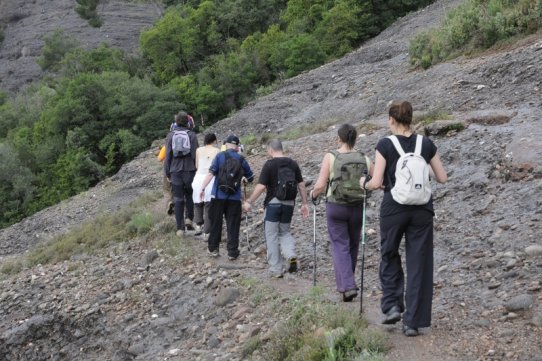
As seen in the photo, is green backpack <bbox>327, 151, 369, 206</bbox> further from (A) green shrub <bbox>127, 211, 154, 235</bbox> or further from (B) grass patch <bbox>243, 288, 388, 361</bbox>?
(A) green shrub <bbox>127, 211, 154, 235</bbox>

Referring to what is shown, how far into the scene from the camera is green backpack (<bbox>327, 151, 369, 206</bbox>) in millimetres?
6707

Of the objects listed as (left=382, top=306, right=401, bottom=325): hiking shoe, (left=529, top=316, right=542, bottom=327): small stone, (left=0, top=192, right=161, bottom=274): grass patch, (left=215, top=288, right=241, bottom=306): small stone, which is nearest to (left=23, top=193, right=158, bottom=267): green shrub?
(left=0, top=192, right=161, bottom=274): grass patch

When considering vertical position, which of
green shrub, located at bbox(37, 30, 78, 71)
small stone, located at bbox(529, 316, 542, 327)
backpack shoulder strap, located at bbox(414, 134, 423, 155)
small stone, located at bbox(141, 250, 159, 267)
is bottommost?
small stone, located at bbox(141, 250, 159, 267)

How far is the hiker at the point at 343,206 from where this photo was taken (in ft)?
22.1

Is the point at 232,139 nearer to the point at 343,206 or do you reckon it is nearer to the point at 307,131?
the point at 343,206

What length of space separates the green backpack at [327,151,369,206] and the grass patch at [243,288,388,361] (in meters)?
1.07

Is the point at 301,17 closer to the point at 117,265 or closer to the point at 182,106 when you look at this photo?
the point at 182,106

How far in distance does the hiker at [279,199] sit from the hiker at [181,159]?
2263mm

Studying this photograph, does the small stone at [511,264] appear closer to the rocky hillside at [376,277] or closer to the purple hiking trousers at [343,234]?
the rocky hillside at [376,277]

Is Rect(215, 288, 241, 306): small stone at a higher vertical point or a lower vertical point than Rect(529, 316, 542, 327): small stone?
lower

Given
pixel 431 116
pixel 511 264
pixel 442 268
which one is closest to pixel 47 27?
pixel 431 116

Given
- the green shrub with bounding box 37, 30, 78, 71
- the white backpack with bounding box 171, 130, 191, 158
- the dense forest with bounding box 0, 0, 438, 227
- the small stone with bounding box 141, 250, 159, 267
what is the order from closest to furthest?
the white backpack with bounding box 171, 130, 191, 158
the small stone with bounding box 141, 250, 159, 267
the dense forest with bounding box 0, 0, 438, 227
the green shrub with bounding box 37, 30, 78, 71

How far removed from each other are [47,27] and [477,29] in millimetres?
57765

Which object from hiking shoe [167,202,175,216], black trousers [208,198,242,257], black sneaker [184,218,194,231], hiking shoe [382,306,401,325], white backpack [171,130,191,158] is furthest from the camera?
hiking shoe [167,202,175,216]
